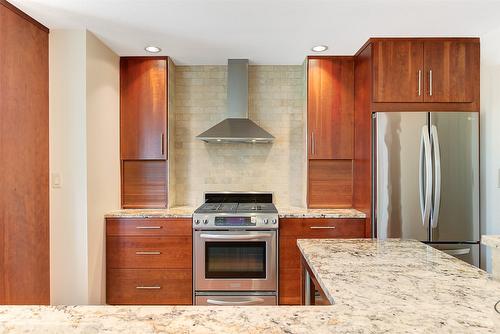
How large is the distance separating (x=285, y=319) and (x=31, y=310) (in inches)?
29.7

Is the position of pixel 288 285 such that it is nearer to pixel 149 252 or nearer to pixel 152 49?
pixel 149 252

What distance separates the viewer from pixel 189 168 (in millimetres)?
3314

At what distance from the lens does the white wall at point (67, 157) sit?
2.37 meters

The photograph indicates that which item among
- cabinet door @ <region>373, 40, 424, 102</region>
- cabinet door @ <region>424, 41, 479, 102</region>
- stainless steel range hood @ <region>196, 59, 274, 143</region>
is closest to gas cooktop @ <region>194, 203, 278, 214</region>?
stainless steel range hood @ <region>196, 59, 274, 143</region>

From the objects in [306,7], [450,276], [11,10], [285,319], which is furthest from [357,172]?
[11,10]

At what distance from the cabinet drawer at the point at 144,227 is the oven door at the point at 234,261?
162mm

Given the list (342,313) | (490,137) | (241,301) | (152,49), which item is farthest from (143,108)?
(490,137)

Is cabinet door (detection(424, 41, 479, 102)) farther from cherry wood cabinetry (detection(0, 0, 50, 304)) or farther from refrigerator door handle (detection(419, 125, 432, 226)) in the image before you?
cherry wood cabinetry (detection(0, 0, 50, 304))

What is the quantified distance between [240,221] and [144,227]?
2.87ft

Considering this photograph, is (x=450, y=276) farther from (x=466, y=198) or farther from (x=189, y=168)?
(x=189, y=168)

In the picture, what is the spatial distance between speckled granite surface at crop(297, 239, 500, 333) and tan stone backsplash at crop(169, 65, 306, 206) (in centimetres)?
178

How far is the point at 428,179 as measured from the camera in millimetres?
2406

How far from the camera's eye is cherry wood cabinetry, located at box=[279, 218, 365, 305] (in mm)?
2691

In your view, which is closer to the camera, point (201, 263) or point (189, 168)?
point (201, 263)
